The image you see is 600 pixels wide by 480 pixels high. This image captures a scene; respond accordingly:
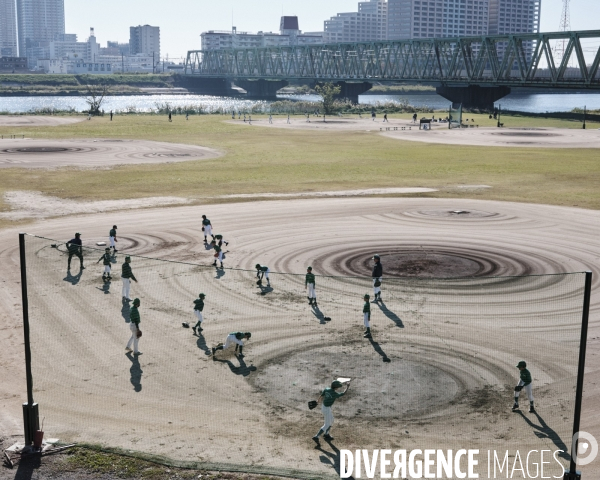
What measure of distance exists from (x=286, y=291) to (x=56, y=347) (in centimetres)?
856

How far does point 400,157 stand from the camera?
72.5 m

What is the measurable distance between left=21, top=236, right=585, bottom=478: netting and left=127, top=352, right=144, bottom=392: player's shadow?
0.05 metres

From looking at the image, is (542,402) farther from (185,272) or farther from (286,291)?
(185,272)

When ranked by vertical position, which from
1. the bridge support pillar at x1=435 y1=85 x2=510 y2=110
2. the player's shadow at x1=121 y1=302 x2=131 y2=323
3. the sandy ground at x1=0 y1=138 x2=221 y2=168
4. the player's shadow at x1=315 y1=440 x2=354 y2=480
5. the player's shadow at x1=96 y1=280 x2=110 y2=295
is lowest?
the player's shadow at x1=315 y1=440 x2=354 y2=480

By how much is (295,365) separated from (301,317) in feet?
12.8

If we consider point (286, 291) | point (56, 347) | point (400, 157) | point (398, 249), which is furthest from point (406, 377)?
point (400, 157)

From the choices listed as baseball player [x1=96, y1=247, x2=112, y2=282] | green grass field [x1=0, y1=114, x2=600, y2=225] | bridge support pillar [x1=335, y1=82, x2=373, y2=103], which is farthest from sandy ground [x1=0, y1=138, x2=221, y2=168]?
bridge support pillar [x1=335, y1=82, x2=373, y2=103]

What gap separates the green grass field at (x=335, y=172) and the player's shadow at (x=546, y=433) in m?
31.9

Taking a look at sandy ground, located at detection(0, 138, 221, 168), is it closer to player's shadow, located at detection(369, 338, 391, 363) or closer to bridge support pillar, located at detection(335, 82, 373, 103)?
player's shadow, located at detection(369, 338, 391, 363)

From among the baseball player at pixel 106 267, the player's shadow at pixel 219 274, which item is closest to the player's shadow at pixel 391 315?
the player's shadow at pixel 219 274

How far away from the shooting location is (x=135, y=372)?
20.2m

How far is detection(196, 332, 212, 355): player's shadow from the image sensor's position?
2139 cm

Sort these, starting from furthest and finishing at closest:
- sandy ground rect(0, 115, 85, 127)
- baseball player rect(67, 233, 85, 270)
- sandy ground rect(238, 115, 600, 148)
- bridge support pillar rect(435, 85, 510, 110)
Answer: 1. bridge support pillar rect(435, 85, 510, 110)
2. sandy ground rect(0, 115, 85, 127)
3. sandy ground rect(238, 115, 600, 148)
4. baseball player rect(67, 233, 85, 270)

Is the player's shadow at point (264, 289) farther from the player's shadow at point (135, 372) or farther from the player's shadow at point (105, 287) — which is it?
the player's shadow at point (135, 372)
